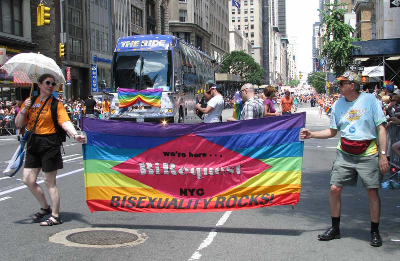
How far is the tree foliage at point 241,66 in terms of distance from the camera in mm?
104688

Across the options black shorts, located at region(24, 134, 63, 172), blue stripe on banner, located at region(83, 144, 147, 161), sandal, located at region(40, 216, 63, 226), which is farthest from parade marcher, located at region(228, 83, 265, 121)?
sandal, located at region(40, 216, 63, 226)

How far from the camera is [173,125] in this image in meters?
6.54

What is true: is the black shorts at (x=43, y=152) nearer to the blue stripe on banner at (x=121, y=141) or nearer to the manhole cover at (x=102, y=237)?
the blue stripe on banner at (x=121, y=141)

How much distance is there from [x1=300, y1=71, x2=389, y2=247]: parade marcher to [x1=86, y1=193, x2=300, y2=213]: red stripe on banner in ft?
2.19

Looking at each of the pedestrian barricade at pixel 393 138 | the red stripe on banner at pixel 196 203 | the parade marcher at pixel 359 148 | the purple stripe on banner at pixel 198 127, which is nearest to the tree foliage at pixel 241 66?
the pedestrian barricade at pixel 393 138

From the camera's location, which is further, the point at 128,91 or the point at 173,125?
the point at 128,91

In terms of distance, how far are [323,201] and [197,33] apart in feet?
248

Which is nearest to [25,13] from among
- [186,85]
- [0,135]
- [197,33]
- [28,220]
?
[0,135]

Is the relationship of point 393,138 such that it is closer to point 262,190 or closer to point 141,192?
point 262,190

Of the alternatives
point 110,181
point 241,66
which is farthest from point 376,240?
point 241,66

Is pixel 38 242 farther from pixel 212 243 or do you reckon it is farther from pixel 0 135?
pixel 0 135

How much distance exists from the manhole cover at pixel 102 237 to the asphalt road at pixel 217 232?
211 mm

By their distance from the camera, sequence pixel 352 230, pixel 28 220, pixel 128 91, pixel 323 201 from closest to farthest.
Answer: pixel 352 230
pixel 28 220
pixel 323 201
pixel 128 91

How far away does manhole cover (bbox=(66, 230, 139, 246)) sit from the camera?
5816 mm
